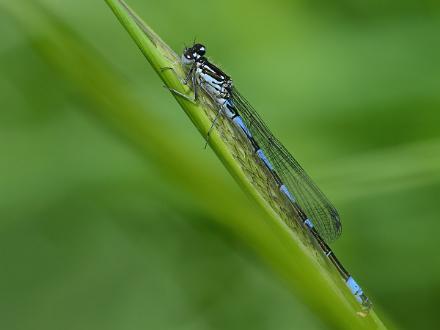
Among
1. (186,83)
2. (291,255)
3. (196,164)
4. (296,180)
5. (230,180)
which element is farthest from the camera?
(230,180)

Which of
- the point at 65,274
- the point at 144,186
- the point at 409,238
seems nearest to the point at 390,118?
the point at 409,238

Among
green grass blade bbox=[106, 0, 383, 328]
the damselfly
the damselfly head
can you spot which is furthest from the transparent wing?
green grass blade bbox=[106, 0, 383, 328]

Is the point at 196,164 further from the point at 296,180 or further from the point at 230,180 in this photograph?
the point at 230,180

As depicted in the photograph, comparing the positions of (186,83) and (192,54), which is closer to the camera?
(186,83)

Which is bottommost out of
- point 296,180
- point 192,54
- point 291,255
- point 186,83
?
point 291,255

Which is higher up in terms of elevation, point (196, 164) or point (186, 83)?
point (186, 83)

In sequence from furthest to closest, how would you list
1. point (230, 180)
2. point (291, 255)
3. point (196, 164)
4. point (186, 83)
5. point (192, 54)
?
1. point (230, 180)
2. point (192, 54)
3. point (186, 83)
4. point (196, 164)
5. point (291, 255)

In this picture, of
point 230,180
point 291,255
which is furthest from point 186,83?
point 230,180

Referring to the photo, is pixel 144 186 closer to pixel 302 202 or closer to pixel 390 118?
pixel 302 202
